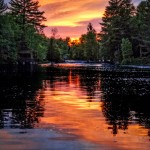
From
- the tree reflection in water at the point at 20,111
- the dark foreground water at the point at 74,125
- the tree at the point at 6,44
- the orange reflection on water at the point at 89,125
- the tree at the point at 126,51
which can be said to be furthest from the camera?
the tree at the point at 126,51

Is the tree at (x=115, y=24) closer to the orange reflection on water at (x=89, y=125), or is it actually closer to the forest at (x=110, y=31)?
the forest at (x=110, y=31)

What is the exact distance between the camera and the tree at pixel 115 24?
134 m

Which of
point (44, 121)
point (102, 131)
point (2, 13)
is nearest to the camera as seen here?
point (102, 131)

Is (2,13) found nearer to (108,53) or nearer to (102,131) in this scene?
(108,53)

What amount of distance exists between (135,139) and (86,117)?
4.97 meters

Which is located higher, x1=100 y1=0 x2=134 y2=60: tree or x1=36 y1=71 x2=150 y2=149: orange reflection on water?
x1=100 y1=0 x2=134 y2=60: tree

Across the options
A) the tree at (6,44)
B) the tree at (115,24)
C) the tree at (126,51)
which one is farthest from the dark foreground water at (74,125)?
the tree at (115,24)

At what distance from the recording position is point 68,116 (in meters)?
17.8

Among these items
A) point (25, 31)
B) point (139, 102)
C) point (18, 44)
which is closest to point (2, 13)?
point (18, 44)

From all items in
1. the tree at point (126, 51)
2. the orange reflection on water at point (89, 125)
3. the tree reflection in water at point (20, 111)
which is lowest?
the orange reflection on water at point (89, 125)

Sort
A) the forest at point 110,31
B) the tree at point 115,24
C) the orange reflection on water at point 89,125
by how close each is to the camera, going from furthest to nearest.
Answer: the tree at point 115,24 → the forest at point 110,31 → the orange reflection on water at point 89,125

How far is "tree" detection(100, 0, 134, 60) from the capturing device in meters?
134

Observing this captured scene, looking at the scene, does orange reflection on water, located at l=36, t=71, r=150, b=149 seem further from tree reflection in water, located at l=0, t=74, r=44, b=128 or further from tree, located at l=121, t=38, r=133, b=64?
tree, located at l=121, t=38, r=133, b=64

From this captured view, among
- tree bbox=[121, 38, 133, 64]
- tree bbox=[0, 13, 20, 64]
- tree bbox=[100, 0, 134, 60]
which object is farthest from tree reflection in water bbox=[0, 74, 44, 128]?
tree bbox=[100, 0, 134, 60]
